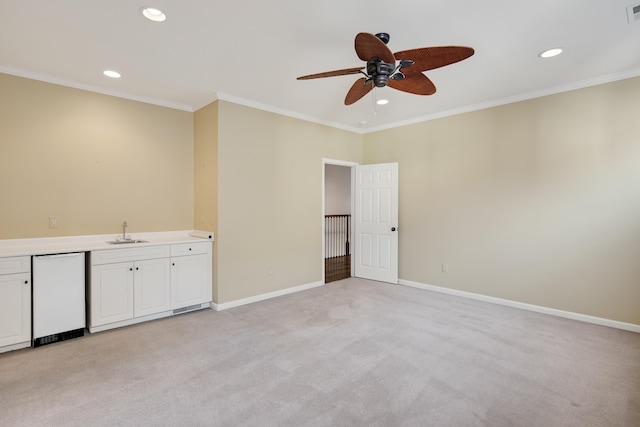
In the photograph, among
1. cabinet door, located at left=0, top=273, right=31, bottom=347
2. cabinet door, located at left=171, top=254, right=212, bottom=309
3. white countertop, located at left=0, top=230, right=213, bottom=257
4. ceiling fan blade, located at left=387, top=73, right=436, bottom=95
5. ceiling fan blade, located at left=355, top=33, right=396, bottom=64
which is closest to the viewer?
ceiling fan blade, located at left=355, top=33, right=396, bottom=64

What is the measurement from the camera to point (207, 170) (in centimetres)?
421

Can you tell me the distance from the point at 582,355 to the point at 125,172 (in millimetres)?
5383

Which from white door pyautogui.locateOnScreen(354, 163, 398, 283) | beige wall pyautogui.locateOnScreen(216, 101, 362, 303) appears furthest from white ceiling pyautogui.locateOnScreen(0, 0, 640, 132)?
white door pyautogui.locateOnScreen(354, 163, 398, 283)

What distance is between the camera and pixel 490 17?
2.36 metres

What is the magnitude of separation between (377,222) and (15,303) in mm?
4719

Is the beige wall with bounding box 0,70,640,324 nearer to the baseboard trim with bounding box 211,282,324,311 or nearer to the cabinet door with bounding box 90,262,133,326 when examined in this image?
the baseboard trim with bounding box 211,282,324,311

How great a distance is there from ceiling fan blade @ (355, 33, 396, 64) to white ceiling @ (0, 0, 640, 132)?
1.25 ft

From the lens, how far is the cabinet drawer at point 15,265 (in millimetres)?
2771

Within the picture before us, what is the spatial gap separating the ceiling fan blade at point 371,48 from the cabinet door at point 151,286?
319cm

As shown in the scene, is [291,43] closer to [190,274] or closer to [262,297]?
[190,274]

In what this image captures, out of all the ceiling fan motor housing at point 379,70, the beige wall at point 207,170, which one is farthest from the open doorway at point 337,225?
the ceiling fan motor housing at point 379,70

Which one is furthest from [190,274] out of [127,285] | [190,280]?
[127,285]

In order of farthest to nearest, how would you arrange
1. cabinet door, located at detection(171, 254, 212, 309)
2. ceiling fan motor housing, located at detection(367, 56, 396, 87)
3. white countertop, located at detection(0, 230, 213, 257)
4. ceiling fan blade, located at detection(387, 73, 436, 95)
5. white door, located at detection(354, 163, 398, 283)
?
white door, located at detection(354, 163, 398, 283)
cabinet door, located at detection(171, 254, 212, 309)
white countertop, located at detection(0, 230, 213, 257)
ceiling fan blade, located at detection(387, 73, 436, 95)
ceiling fan motor housing, located at detection(367, 56, 396, 87)

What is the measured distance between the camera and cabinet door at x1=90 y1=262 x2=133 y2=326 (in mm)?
3244
